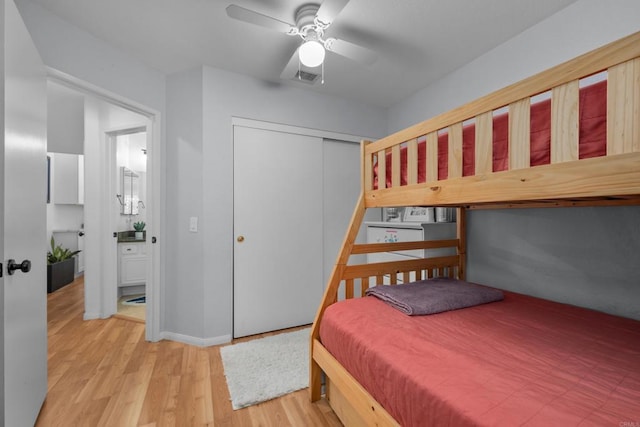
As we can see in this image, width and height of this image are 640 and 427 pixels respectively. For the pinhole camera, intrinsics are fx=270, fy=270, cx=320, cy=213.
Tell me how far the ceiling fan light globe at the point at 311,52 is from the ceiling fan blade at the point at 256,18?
0.45 ft

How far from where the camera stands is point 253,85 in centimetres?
246

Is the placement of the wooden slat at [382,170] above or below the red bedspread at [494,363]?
above

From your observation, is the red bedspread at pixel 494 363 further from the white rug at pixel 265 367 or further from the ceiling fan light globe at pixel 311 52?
the ceiling fan light globe at pixel 311 52

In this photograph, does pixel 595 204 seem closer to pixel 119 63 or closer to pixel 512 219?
pixel 512 219

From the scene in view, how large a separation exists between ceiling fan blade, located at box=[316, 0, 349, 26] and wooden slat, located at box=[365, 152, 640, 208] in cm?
102

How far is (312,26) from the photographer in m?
1.64

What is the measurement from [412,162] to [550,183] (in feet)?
1.98

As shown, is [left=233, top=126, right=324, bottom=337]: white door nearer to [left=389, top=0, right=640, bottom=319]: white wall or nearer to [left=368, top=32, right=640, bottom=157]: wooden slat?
[left=389, top=0, right=640, bottom=319]: white wall

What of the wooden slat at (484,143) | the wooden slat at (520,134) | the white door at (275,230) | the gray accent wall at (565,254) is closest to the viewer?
the wooden slat at (520,134)

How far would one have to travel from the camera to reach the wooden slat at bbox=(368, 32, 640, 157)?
69 centimetres

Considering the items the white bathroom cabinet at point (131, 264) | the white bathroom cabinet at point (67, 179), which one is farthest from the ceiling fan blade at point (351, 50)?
the white bathroom cabinet at point (67, 179)

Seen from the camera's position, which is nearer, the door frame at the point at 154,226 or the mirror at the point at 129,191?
the door frame at the point at 154,226

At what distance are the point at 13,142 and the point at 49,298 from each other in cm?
342

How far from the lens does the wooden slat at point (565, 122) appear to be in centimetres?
78
